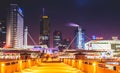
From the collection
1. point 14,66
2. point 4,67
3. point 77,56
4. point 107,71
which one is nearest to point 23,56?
point 77,56

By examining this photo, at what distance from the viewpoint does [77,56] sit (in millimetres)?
86750

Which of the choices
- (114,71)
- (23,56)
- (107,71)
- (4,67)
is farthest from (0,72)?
(23,56)

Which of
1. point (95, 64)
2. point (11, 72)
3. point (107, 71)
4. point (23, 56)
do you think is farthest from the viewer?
point (23, 56)

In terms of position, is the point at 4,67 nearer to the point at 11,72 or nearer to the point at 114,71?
the point at 11,72

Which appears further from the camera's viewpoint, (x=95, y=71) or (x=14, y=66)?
(x=14, y=66)

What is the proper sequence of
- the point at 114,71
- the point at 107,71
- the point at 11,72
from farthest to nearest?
the point at 11,72 < the point at 107,71 < the point at 114,71

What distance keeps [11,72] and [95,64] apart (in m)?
8.93

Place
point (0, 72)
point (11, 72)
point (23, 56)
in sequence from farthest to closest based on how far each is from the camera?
1. point (23, 56)
2. point (11, 72)
3. point (0, 72)

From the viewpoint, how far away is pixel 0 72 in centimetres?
2842

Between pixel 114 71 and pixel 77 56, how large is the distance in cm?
6725

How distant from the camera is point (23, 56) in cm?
8494

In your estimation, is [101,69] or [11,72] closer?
[101,69]

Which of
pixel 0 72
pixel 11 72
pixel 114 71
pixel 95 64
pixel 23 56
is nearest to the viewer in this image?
pixel 114 71

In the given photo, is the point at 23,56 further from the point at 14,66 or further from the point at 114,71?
the point at 114,71
